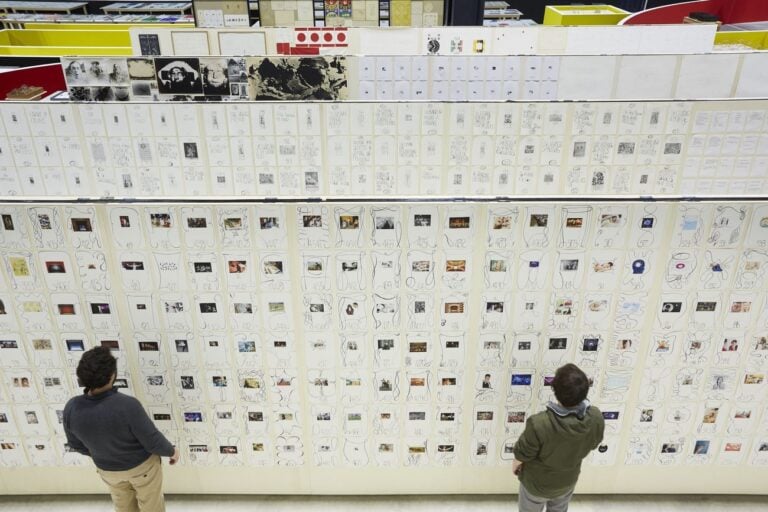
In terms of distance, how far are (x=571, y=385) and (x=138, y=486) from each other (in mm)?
1590

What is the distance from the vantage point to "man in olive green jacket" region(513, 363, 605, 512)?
5.79ft

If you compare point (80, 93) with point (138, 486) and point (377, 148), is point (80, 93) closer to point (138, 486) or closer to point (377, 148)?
point (377, 148)

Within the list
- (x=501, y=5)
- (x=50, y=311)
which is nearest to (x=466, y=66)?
(x=50, y=311)

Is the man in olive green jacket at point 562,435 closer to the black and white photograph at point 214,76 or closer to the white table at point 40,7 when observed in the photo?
the black and white photograph at point 214,76

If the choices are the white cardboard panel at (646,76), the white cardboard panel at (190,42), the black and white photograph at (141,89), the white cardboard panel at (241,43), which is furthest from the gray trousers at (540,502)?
the white cardboard panel at (190,42)

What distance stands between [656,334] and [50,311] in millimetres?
2351

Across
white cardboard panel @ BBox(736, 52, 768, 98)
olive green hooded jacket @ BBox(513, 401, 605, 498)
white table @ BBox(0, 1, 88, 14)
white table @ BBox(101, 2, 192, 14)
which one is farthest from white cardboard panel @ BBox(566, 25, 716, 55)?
white table @ BBox(0, 1, 88, 14)

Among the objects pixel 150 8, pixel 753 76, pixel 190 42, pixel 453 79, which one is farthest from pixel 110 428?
pixel 150 8

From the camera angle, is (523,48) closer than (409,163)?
No

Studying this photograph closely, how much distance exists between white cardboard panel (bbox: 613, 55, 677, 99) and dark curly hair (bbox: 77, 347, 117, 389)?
3495mm

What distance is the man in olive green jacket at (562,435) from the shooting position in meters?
1.76

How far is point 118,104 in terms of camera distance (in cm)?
221

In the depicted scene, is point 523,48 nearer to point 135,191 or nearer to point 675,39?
point 675,39

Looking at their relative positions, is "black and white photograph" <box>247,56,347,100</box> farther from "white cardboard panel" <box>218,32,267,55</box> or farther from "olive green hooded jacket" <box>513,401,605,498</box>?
"olive green hooded jacket" <box>513,401,605,498</box>
